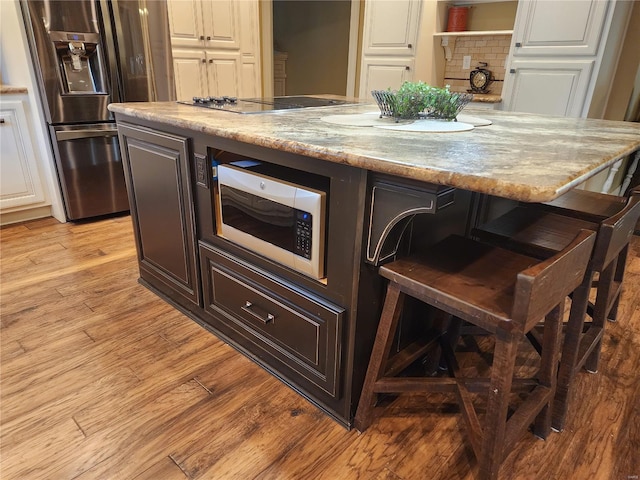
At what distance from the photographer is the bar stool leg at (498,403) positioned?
0.97 meters

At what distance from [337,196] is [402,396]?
80cm

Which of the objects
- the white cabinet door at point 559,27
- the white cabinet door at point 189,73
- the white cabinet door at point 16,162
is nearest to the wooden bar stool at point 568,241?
the white cabinet door at point 559,27

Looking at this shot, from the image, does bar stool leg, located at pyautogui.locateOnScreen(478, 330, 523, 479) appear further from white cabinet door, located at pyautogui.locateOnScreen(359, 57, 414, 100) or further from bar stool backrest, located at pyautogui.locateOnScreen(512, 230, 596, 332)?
white cabinet door, located at pyautogui.locateOnScreen(359, 57, 414, 100)

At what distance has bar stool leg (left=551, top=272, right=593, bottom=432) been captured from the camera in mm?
1275

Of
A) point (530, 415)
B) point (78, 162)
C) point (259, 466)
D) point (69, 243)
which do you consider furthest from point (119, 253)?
point (530, 415)

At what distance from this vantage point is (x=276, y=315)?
1.53 meters

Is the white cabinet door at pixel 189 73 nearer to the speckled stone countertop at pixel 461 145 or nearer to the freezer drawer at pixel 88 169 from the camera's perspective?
the freezer drawer at pixel 88 169

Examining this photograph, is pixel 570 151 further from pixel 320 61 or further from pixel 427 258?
pixel 320 61

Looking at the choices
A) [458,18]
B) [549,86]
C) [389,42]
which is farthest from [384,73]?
[549,86]

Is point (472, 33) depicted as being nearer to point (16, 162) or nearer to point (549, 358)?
point (549, 358)

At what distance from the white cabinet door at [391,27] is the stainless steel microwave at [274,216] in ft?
9.06

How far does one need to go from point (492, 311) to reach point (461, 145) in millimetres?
476

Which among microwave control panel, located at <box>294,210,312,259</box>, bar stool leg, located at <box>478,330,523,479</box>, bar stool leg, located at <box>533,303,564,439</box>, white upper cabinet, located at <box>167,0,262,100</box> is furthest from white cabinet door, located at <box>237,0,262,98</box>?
bar stool leg, located at <box>478,330,523,479</box>

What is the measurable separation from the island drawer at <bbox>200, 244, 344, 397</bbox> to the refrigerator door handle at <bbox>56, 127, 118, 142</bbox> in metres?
Result: 1.81
